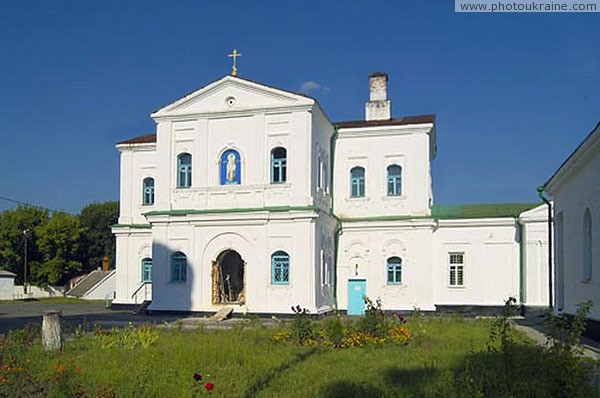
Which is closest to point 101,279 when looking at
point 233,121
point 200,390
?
point 233,121

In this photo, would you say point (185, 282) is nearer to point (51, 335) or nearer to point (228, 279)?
point (228, 279)

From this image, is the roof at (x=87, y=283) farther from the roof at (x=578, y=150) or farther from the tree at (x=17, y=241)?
the roof at (x=578, y=150)

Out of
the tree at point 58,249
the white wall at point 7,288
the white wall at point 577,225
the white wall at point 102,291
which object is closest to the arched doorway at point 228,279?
the white wall at point 577,225

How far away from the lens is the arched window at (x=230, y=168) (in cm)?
2927

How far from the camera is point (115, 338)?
14.5 m

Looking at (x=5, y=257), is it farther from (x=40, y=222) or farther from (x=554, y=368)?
(x=554, y=368)

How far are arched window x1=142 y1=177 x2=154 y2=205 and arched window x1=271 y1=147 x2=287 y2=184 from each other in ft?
28.7

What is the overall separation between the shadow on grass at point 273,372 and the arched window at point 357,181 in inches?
747

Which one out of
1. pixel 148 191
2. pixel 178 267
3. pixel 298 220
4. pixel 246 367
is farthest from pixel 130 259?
pixel 246 367

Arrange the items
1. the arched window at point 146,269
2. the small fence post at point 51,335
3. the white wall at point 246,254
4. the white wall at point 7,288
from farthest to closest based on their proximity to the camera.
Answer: the white wall at point 7,288
the arched window at point 146,269
the white wall at point 246,254
the small fence post at point 51,335

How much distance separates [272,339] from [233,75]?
55.7 feet

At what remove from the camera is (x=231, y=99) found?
2975 centimetres

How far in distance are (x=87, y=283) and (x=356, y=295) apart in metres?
31.1

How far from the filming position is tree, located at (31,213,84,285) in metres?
57.2
